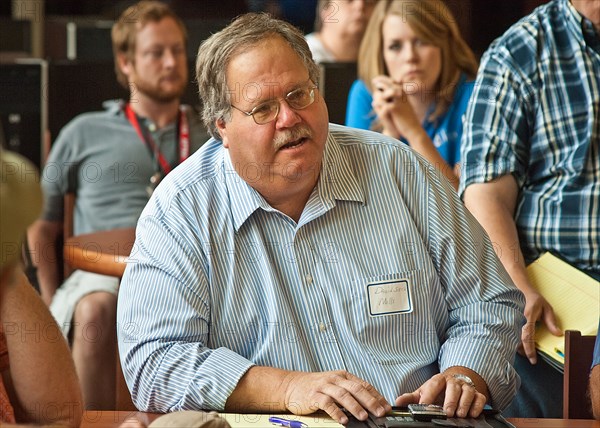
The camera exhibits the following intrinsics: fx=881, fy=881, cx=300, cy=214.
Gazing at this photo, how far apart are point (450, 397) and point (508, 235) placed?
94cm

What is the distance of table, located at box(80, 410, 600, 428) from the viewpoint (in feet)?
4.80

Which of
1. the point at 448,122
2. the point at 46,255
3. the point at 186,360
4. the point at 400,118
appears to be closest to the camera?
the point at 186,360

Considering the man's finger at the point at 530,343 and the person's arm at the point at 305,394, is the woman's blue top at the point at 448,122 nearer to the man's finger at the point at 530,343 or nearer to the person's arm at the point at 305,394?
the man's finger at the point at 530,343

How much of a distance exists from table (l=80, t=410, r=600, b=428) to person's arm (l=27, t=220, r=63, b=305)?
2.38 metres

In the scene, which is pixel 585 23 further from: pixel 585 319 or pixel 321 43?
pixel 321 43

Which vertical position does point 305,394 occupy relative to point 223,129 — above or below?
below

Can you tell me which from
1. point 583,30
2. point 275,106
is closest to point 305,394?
point 275,106

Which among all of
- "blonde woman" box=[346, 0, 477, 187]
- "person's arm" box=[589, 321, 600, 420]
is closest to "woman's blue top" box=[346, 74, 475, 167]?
"blonde woman" box=[346, 0, 477, 187]

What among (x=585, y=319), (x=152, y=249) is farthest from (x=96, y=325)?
(x=585, y=319)

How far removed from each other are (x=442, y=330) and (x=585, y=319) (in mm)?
477

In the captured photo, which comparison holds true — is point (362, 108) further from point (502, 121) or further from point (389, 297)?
point (389, 297)

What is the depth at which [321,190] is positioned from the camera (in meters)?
1.86

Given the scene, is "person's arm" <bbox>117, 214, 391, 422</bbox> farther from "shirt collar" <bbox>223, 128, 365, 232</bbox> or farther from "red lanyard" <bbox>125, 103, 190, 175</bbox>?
"red lanyard" <bbox>125, 103, 190, 175</bbox>

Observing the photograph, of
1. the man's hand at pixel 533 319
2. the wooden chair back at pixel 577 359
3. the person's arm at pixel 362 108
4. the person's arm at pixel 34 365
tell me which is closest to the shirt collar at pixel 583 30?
the man's hand at pixel 533 319
